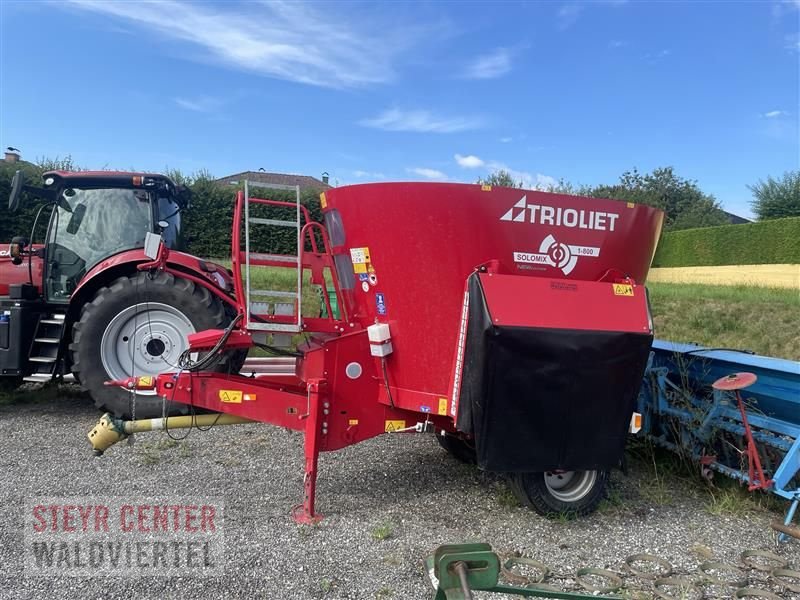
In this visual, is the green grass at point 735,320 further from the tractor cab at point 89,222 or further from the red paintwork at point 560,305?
the tractor cab at point 89,222

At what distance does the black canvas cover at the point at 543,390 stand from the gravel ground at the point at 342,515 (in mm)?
518

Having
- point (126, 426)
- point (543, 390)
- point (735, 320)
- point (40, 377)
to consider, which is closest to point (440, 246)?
point (543, 390)

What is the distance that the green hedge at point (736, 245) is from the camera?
17.2m

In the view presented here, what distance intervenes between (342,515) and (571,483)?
1447mm

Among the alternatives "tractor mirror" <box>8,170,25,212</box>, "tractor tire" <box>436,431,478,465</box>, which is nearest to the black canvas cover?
"tractor tire" <box>436,431,478,465</box>

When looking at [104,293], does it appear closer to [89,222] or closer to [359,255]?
[89,222]

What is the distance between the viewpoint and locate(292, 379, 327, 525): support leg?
3500 mm

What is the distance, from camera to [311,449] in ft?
11.6

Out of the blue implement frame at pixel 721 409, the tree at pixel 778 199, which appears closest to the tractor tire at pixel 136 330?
the blue implement frame at pixel 721 409

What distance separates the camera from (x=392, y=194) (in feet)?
11.2

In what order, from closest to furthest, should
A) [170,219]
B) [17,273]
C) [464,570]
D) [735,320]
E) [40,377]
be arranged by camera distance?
[464,570], [40,377], [17,273], [170,219], [735,320]

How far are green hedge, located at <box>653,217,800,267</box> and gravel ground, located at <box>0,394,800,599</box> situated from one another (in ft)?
40.8

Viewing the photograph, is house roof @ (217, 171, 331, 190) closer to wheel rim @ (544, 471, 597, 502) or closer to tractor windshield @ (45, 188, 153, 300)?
tractor windshield @ (45, 188, 153, 300)

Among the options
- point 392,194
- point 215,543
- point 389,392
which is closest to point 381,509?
point 389,392
